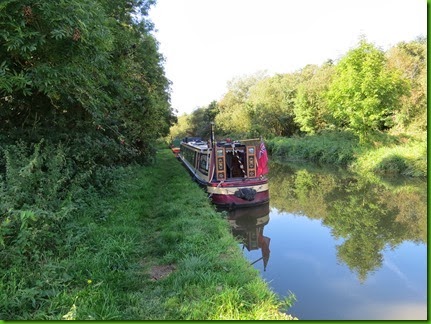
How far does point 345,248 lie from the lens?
8211 mm

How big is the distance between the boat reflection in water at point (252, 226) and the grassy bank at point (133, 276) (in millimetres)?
1513

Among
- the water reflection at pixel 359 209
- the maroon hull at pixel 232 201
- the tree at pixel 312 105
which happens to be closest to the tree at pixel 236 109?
the tree at pixel 312 105

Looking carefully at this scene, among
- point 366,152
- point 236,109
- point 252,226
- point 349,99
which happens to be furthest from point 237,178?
point 236,109

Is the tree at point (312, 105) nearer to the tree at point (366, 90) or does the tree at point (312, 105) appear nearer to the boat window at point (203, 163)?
the tree at point (366, 90)

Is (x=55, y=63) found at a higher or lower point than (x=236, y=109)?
lower

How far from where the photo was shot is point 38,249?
4.54 metres

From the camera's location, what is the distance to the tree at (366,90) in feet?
64.4

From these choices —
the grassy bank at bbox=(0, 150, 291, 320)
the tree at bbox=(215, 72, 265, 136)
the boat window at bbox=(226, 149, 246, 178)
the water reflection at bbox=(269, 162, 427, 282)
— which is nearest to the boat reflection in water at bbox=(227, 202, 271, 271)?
the water reflection at bbox=(269, 162, 427, 282)

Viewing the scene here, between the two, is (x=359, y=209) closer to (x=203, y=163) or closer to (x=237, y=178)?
(x=237, y=178)

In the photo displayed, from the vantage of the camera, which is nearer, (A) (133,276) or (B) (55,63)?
(A) (133,276)

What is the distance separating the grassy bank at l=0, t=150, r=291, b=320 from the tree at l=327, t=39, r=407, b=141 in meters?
15.5

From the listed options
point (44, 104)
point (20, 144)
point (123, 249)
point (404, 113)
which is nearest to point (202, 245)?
point (123, 249)

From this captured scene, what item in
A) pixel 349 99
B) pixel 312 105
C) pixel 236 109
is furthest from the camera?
pixel 236 109

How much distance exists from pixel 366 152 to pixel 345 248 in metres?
13.0
